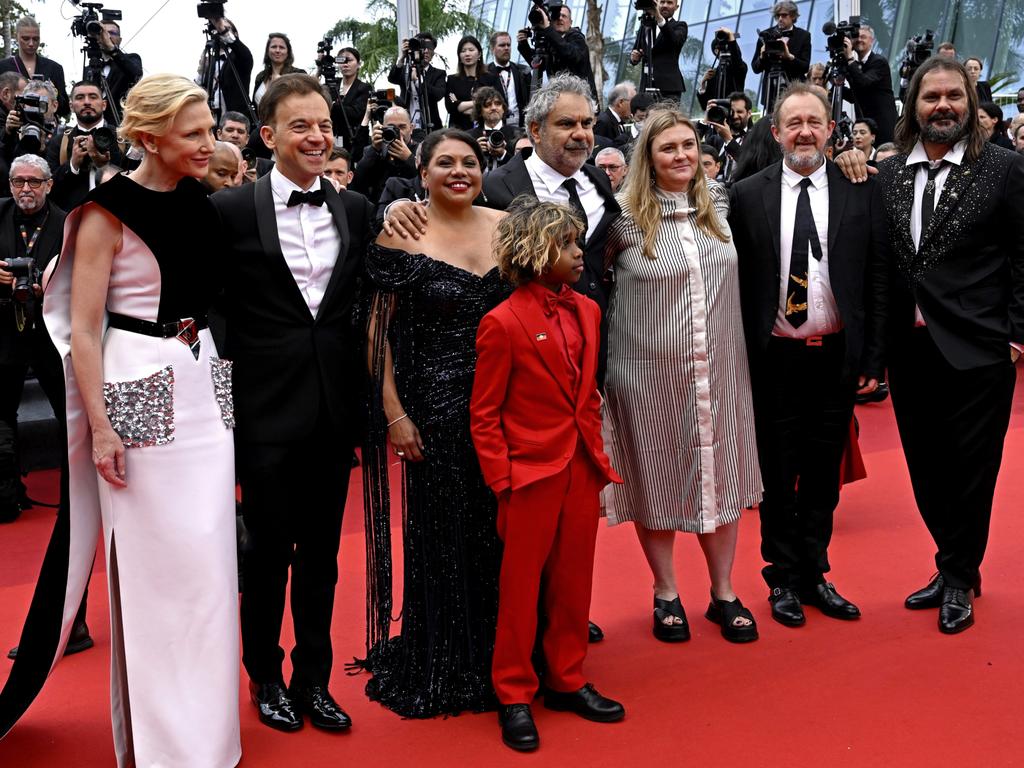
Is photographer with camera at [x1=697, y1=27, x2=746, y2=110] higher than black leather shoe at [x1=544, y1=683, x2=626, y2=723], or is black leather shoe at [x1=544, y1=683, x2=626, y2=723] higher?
photographer with camera at [x1=697, y1=27, x2=746, y2=110]

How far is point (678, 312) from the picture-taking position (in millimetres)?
3693

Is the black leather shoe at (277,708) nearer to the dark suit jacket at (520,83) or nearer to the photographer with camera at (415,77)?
the photographer with camera at (415,77)

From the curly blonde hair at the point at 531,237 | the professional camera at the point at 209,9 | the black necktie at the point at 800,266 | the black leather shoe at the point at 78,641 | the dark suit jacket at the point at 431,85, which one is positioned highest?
the professional camera at the point at 209,9

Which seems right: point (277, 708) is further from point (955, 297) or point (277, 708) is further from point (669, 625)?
point (955, 297)

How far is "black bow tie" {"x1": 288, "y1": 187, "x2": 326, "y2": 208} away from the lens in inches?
121

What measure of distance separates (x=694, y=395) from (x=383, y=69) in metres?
20.8

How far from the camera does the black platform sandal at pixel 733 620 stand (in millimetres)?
3832

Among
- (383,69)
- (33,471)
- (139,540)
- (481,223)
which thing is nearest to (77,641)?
(139,540)

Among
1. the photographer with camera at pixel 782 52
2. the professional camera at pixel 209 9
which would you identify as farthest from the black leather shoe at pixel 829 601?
the professional camera at pixel 209 9

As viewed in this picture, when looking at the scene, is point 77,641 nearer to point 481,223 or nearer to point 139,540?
point 139,540

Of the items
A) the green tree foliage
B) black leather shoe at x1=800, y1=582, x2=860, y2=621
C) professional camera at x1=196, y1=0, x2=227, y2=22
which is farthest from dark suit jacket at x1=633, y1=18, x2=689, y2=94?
the green tree foliage

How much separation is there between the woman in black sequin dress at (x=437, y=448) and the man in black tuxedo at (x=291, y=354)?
0.13 m

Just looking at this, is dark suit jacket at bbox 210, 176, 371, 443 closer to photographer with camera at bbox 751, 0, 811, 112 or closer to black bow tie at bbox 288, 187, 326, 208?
black bow tie at bbox 288, 187, 326, 208

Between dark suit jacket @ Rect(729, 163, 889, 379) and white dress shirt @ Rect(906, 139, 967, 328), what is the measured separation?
11 cm
